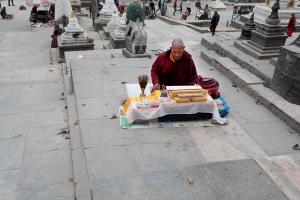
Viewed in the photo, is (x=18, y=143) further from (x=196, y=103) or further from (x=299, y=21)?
(x=299, y=21)

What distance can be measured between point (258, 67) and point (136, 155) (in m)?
4.81

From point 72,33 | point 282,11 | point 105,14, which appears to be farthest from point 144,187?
point 105,14

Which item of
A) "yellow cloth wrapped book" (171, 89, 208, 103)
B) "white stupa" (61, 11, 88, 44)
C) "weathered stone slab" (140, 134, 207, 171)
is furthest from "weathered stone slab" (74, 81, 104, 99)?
"white stupa" (61, 11, 88, 44)

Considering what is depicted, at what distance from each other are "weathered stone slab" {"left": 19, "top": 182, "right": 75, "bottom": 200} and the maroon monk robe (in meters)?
2.46

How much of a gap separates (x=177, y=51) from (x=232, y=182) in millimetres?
2368

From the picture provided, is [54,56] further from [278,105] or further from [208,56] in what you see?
[278,105]

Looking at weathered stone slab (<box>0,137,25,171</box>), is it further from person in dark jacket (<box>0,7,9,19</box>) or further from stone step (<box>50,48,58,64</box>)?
person in dark jacket (<box>0,7,9,19</box>)

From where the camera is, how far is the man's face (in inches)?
193

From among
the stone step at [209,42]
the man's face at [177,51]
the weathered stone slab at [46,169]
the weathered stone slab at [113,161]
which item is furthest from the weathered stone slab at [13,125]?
the stone step at [209,42]

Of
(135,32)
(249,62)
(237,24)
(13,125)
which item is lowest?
(237,24)

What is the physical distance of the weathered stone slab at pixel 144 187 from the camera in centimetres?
331

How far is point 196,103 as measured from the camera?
16.1 feet

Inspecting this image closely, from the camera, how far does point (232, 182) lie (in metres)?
3.60

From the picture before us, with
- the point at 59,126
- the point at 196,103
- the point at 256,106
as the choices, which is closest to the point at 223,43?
the point at 256,106
